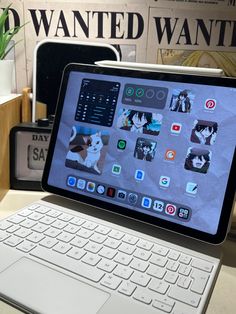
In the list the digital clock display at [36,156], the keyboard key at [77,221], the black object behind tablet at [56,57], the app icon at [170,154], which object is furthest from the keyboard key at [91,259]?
the black object behind tablet at [56,57]

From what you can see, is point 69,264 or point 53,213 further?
point 53,213

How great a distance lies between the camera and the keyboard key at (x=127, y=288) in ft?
1.49

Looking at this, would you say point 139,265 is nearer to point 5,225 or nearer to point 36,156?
point 5,225

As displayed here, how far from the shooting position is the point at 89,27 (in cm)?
92

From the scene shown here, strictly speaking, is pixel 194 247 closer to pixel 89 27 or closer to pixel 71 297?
pixel 71 297

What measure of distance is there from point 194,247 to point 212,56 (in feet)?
1.83

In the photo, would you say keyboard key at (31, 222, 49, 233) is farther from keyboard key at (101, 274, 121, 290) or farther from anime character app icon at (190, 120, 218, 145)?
anime character app icon at (190, 120, 218, 145)

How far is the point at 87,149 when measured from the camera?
0.68m

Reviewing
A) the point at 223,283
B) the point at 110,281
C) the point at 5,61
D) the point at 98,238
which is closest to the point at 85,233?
the point at 98,238

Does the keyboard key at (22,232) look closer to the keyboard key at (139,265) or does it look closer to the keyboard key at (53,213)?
the keyboard key at (53,213)

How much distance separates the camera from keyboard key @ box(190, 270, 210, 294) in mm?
469

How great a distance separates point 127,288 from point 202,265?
0.13 metres

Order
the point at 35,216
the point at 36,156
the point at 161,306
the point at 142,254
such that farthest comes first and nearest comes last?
1. the point at 36,156
2. the point at 35,216
3. the point at 142,254
4. the point at 161,306

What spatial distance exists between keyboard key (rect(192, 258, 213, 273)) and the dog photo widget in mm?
242
